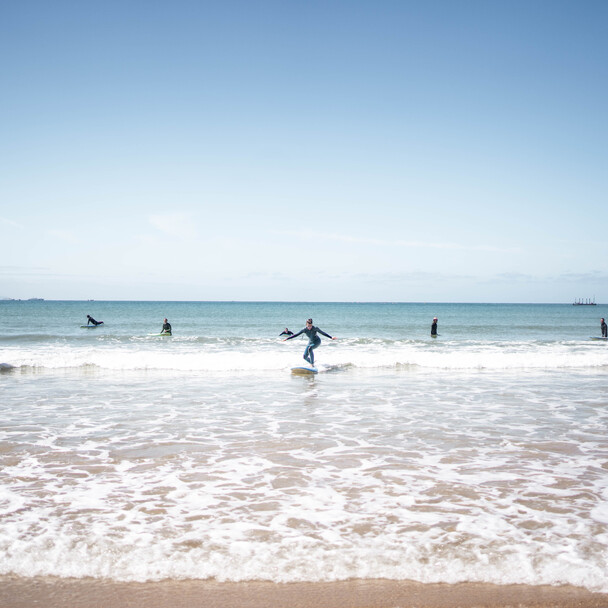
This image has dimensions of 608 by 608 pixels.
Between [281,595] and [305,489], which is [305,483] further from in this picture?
[281,595]

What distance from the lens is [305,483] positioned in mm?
6672

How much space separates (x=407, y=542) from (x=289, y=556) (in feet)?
3.83

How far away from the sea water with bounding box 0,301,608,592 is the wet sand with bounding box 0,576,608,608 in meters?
0.14

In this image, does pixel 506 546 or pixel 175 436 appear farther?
pixel 175 436

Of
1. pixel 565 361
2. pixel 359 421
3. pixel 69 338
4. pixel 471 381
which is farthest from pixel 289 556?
pixel 69 338

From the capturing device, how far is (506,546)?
4.80 meters

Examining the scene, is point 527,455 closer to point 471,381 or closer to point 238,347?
point 471,381

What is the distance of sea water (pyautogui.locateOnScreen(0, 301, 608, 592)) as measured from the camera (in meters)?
4.54

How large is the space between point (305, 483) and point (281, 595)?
2.63 m

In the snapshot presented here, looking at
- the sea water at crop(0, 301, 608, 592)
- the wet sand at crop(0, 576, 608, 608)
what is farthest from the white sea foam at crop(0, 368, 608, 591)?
the wet sand at crop(0, 576, 608, 608)

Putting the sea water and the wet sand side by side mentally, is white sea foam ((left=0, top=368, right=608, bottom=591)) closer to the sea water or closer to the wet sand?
the sea water

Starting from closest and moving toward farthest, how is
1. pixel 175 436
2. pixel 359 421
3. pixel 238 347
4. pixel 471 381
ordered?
pixel 175 436
pixel 359 421
pixel 471 381
pixel 238 347

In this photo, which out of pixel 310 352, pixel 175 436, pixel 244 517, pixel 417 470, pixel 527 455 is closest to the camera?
pixel 244 517

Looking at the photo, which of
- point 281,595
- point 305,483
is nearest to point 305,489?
point 305,483
